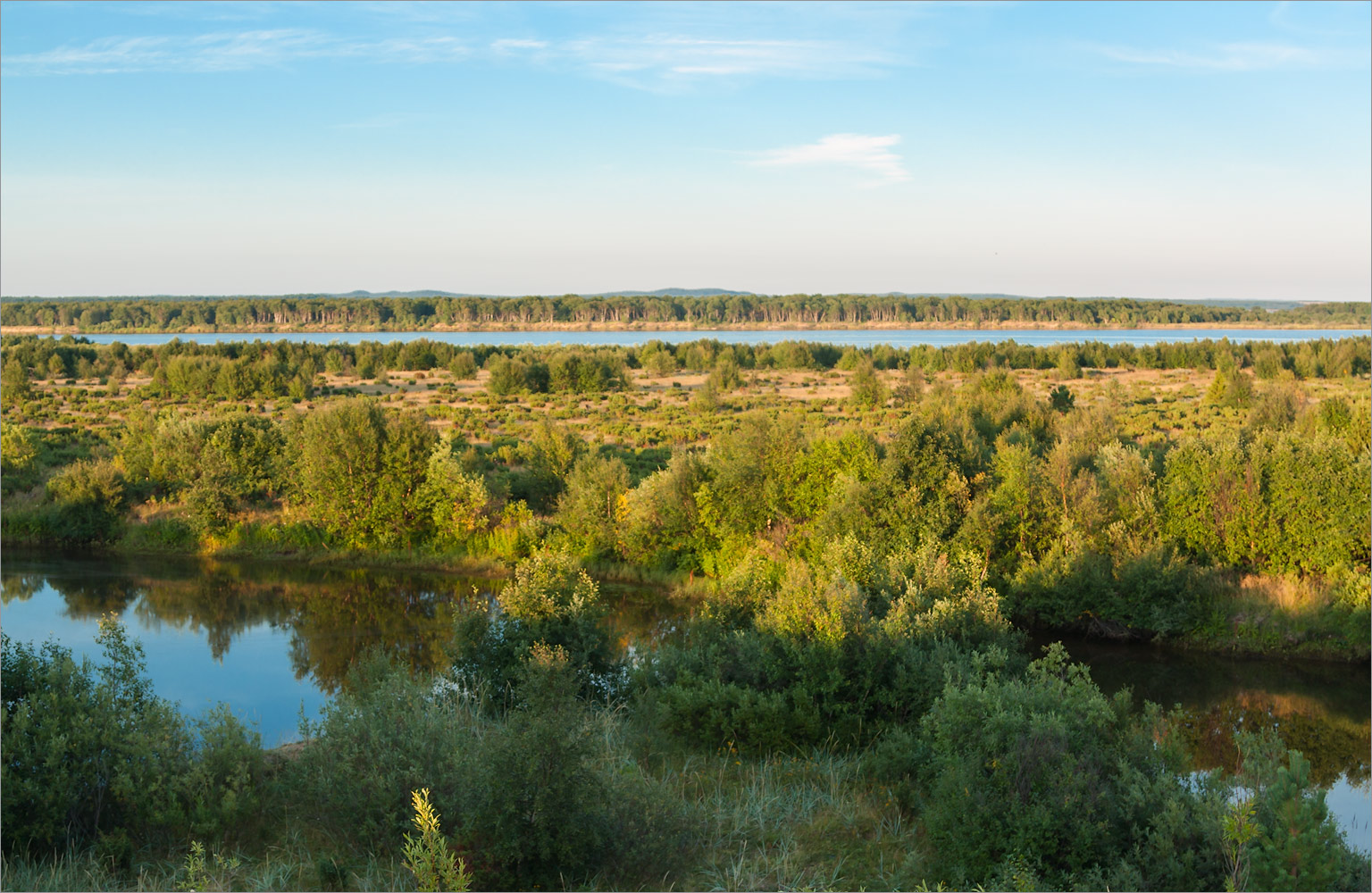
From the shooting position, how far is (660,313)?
19475cm

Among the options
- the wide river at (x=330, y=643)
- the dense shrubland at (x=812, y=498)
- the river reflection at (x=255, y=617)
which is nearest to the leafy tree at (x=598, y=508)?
the dense shrubland at (x=812, y=498)

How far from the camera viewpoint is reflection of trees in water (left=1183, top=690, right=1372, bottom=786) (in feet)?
56.3

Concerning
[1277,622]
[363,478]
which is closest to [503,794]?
[1277,622]

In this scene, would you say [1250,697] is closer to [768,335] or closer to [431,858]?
[431,858]

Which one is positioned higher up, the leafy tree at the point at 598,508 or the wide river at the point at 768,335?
the wide river at the point at 768,335

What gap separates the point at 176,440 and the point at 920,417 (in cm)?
2713

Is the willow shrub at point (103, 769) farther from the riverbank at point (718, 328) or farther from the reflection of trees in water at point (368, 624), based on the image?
the riverbank at point (718, 328)

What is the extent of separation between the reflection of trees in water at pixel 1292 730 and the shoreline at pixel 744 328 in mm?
153135

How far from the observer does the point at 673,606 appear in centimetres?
2742

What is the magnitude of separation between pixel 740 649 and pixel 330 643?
14111 millimetres

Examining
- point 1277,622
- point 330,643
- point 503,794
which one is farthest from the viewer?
point 330,643

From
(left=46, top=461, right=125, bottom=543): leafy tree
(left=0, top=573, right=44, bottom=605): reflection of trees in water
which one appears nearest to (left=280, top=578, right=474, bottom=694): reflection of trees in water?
(left=0, top=573, right=44, bottom=605): reflection of trees in water

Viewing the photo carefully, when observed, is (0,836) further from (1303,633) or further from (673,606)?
(1303,633)

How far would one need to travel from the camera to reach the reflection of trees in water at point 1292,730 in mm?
17156
